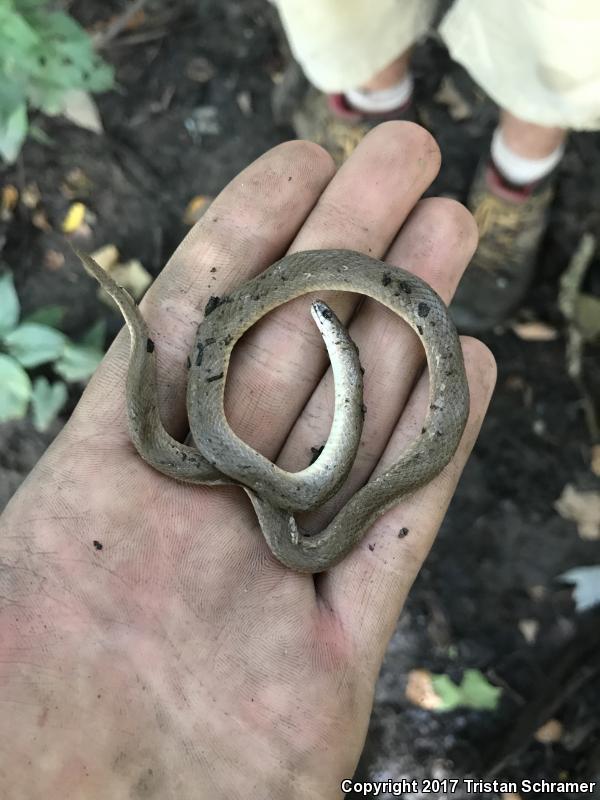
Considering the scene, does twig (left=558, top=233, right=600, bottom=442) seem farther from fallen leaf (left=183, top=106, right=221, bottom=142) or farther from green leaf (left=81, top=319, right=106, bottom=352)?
green leaf (left=81, top=319, right=106, bottom=352)

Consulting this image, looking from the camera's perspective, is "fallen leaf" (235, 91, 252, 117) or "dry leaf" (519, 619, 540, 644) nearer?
"dry leaf" (519, 619, 540, 644)

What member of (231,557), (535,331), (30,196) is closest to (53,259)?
(30,196)

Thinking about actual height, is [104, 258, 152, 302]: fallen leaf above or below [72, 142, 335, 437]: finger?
below

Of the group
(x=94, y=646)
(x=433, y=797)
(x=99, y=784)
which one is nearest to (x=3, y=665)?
(x=94, y=646)

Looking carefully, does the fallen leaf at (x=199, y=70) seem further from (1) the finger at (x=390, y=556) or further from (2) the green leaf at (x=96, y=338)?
(1) the finger at (x=390, y=556)

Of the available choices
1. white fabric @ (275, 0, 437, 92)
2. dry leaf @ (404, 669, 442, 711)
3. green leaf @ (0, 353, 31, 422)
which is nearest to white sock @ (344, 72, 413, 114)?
white fabric @ (275, 0, 437, 92)

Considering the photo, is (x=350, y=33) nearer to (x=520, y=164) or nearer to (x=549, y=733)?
(x=520, y=164)

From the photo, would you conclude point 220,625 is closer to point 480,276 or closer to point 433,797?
point 433,797
